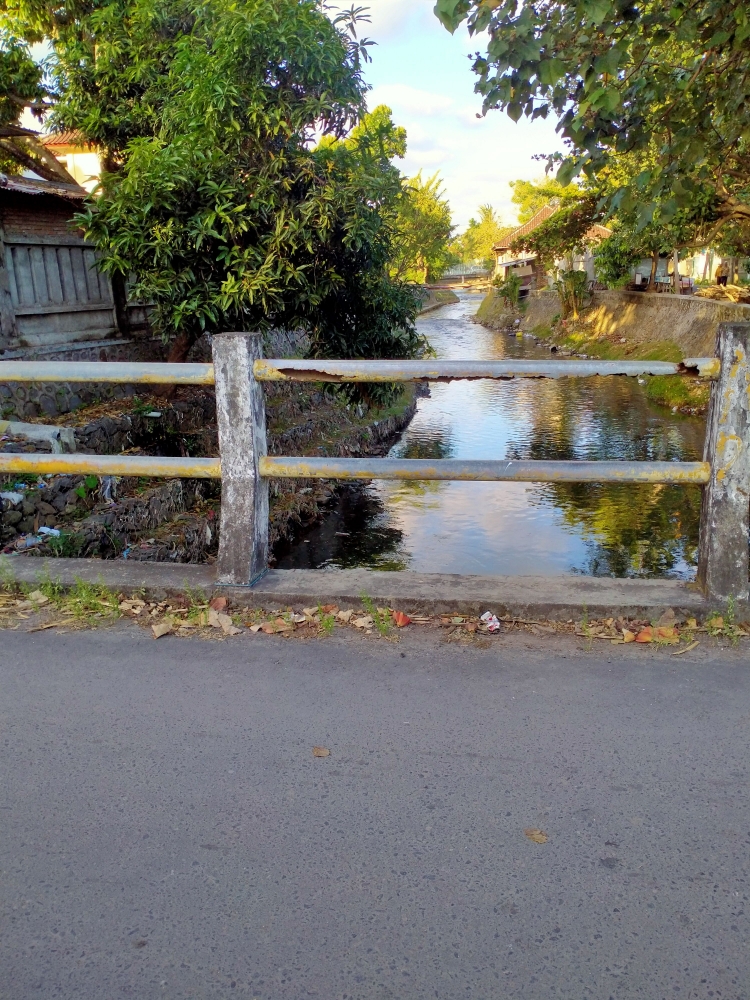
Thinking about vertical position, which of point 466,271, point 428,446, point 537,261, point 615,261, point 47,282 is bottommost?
point 428,446

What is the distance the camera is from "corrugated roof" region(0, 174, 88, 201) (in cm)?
831

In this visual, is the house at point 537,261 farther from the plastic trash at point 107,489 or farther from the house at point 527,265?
the plastic trash at point 107,489

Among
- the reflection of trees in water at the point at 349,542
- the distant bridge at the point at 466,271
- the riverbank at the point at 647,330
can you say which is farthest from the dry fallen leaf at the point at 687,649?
the distant bridge at the point at 466,271

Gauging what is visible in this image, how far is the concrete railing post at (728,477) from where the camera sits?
10.7 ft

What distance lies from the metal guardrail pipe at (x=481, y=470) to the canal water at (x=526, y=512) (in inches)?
190

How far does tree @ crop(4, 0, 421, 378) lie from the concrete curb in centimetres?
459

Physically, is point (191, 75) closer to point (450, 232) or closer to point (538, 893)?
point (538, 893)

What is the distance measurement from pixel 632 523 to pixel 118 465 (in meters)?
8.06

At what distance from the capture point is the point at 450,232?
52.5 metres

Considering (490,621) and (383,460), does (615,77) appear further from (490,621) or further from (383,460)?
(490,621)

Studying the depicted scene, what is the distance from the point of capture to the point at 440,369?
3.52 metres

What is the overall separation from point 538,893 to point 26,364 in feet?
10.4

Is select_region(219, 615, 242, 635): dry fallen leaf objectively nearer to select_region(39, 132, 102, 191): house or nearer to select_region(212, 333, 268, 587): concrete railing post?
select_region(212, 333, 268, 587): concrete railing post

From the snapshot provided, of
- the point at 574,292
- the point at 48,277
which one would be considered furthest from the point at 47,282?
the point at 574,292
